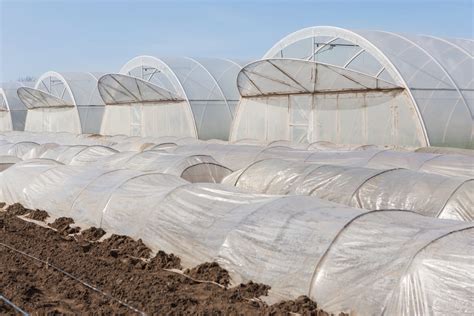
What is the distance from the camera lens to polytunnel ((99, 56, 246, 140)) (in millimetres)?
29688

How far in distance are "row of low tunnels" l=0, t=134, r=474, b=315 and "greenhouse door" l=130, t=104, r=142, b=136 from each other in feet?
57.4

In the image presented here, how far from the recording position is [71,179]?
12.7m

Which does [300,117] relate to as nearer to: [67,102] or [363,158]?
[363,158]

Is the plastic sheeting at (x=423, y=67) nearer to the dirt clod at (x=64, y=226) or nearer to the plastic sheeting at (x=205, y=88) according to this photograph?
the plastic sheeting at (x=205, y=88)

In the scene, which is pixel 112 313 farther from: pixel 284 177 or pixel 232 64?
pixel 232 64

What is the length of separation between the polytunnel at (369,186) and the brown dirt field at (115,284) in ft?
11.9

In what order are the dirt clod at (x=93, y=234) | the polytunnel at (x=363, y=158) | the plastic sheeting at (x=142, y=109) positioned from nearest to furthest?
the dirt clod at (x=93, y=234) < the polytunnel at (x=363, y=158) < the plastic sheeting at (x=142, y=109)

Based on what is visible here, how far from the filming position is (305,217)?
7.30 meters

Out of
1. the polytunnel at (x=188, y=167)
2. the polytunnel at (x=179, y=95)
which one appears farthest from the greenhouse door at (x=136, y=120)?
the polytunnel at (x=188, y=167)

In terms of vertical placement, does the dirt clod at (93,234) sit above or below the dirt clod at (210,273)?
below

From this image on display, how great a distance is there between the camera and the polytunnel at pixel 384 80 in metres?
18.6

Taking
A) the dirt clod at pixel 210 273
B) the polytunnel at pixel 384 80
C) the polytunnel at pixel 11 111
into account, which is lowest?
the polytunnel at pixel 11 111

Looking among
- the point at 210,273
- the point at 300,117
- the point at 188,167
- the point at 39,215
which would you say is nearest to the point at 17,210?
the point at 39,215

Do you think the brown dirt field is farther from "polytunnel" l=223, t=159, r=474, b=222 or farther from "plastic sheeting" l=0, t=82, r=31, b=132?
"plastic sheeting" l=0, t=82, r=31, b=132
